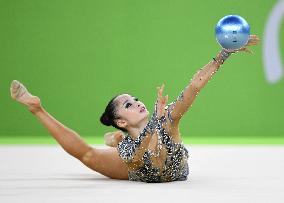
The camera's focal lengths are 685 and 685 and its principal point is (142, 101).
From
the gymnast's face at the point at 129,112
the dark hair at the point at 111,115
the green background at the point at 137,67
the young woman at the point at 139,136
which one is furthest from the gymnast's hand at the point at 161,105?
the green background at the point at 137,67

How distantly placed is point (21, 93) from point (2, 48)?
5.03 m

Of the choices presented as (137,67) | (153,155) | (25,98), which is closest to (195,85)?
(153,155)

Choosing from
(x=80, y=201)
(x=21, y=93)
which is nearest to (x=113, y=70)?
(x=21, y=93)

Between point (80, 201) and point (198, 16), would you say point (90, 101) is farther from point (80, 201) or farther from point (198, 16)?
point (80, 201)

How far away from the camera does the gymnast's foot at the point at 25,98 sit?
4.25m

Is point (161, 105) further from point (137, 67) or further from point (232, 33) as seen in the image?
point (137, 67)

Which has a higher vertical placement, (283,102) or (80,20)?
(80,20)

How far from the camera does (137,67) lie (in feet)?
29.8

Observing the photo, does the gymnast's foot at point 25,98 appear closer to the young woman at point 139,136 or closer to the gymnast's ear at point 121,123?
the young woman at point 139,136

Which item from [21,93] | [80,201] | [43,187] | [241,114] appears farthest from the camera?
[241,114]

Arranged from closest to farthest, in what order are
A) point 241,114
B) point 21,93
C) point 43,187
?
point 43,187 → point 21,93 → point 241,114

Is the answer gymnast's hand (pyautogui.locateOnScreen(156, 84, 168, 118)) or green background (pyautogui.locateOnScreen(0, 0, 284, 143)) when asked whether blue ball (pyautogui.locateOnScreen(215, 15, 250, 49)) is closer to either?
gymnast's hand (pyautogui.locateOnScreen(156, 84, 168, 118))

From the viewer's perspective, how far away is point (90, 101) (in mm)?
9023

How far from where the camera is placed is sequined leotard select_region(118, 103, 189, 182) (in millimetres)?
4000
